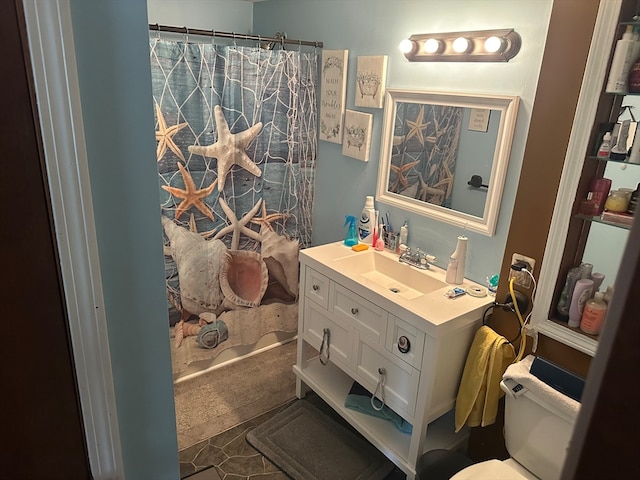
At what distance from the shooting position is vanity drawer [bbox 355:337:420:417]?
6.03 ft

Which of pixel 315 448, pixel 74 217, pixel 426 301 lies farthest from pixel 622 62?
pixel 315 448

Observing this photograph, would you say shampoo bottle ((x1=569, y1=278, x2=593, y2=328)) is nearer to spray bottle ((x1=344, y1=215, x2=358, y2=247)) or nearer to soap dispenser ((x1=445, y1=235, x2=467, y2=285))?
soap dispenser ((x1=445, y1=235, x2=467, y2=285))

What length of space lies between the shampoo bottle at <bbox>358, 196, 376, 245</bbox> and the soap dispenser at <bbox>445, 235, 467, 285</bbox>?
1.84 feet

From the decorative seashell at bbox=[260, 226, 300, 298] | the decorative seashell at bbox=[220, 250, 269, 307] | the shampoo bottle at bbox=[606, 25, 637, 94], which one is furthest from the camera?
the decorative seashell at bbox=[260, 226, 300, 298]

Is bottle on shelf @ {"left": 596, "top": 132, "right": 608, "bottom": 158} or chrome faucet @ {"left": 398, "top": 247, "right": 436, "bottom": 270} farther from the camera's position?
chrome faucet @ {"left": 398, "top": 247, "right": 436, "bottom": 270}

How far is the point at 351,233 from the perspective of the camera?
2508 mm

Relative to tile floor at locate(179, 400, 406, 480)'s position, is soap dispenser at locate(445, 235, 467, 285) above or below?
above

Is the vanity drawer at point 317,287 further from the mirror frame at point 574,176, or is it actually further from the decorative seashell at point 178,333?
the mirror frame at point 574,176

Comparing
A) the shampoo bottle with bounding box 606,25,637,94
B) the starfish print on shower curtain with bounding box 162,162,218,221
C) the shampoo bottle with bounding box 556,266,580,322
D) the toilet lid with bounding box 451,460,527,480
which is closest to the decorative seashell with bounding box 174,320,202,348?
the starfish print on shower curtain with bounding box 162,162,218,221

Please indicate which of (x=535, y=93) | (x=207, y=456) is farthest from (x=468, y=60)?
(x=207, y=456)

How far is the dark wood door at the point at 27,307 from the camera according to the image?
0.65 m

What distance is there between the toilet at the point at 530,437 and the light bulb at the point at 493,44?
49.9 inches

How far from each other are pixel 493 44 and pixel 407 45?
0.45m

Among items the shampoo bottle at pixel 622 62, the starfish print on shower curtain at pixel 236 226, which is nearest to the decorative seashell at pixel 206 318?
Result: the starfish print on shower curtain at pixel 236 226
